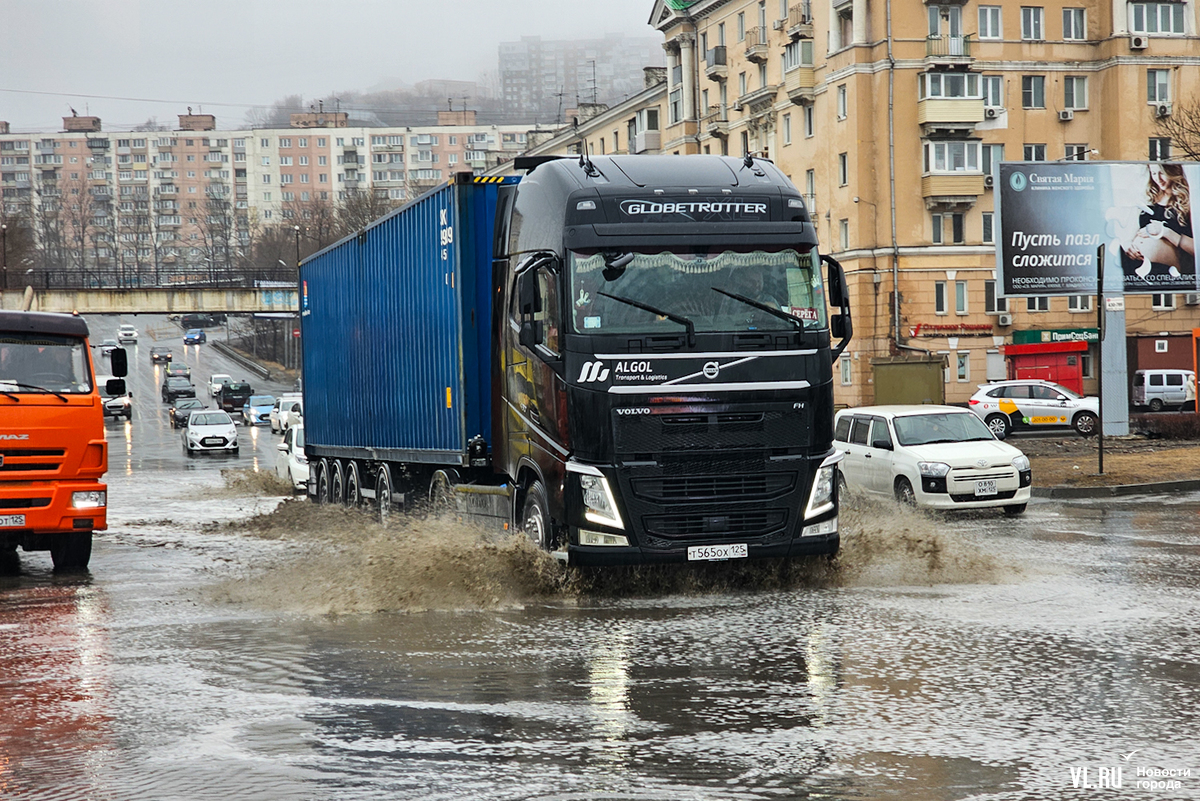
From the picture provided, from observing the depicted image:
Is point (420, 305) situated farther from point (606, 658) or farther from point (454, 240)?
point (606, 658)

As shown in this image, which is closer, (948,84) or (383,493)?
(383,493)

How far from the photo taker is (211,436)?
164ft

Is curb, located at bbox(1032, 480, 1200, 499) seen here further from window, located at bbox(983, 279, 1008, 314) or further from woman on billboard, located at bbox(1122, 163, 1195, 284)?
window, located at bbox(983, 279, 1008, 314)

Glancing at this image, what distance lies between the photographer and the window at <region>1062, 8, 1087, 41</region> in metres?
61.2

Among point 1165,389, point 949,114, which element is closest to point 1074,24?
point 949,114

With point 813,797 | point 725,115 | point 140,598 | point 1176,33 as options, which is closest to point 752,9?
point 725,115

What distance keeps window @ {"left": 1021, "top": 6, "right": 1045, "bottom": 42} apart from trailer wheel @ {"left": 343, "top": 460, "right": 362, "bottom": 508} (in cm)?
4786

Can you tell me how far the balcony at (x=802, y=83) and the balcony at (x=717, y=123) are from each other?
9.07 metres

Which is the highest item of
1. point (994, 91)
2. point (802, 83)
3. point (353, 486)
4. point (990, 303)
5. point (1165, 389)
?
point (802, 83)

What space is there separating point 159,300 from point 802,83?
33414mm

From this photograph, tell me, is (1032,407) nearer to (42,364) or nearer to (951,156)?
(951,156)

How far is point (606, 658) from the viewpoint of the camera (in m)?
8.74

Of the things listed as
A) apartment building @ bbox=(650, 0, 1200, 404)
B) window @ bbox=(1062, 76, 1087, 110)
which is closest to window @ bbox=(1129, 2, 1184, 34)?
apartment building @ bbox=(650, 0, 1200, 404)

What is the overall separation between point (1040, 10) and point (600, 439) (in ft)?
183
